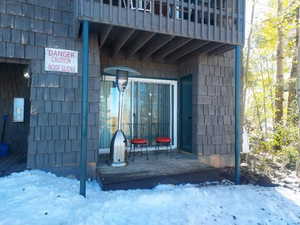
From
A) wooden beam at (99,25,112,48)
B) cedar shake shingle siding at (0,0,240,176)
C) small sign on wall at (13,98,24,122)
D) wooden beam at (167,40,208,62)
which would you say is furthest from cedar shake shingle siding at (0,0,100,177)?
wooden beam at (167,40,208,62)

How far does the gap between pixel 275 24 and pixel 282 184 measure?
14.7 ft

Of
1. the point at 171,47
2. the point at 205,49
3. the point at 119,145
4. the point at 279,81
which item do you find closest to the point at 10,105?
the point at 119,145

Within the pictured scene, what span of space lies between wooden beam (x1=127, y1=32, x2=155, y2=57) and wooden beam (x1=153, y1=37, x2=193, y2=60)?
1.93 feet

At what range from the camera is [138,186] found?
317cm

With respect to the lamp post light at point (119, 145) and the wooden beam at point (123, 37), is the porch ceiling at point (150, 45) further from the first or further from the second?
the lamp post light at point (119, 145)

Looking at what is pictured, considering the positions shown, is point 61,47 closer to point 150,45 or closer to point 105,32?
point 105,32

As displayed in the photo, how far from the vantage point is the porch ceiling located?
3.47 metres

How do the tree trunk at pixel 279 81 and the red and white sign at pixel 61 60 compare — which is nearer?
the red and white sign at pixel 61 60

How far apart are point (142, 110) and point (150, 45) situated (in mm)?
1594

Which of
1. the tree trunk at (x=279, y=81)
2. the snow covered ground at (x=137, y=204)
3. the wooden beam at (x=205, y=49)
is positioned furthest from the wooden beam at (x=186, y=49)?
the tree trunk at (x=279, y=81)

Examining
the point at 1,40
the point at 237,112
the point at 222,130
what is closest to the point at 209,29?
the point at 237,112

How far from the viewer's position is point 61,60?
135 inches

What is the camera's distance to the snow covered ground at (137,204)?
89.2 inches

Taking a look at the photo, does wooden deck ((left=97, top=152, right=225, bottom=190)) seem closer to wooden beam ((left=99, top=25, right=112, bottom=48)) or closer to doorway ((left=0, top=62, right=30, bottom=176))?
doorway ((left=0, top=62, right=30, bottom=176))
